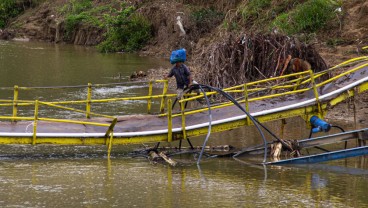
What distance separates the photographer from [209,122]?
556 inches

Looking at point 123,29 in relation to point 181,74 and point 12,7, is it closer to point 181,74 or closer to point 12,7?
point 12,7

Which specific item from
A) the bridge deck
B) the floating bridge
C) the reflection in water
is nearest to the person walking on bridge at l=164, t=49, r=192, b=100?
the floating bridge

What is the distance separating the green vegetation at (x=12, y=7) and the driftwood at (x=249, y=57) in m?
34.9

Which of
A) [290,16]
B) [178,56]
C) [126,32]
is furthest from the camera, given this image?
[126,32]

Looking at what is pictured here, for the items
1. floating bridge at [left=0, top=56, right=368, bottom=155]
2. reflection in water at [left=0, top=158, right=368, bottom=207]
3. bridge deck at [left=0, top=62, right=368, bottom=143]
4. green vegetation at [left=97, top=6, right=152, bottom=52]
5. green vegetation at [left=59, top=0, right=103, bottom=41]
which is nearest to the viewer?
reflection in water at [left=0, top=158, right=368, bottom=207]

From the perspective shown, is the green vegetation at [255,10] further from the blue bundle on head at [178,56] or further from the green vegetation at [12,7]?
the green vegetation at [12,7]

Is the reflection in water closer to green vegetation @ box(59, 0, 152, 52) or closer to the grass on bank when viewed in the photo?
the grass on bank

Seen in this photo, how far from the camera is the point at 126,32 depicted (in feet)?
136

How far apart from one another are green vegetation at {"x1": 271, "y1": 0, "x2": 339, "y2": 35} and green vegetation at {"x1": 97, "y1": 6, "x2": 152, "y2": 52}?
1279 centimetres

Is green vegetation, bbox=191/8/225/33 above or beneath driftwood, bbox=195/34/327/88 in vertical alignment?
above

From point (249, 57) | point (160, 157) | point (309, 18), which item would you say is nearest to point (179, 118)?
point (160, 157)

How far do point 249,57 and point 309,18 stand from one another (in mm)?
6784

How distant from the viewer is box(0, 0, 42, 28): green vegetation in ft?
180

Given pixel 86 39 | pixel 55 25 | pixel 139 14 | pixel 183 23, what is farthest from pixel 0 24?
pixel 183 23
